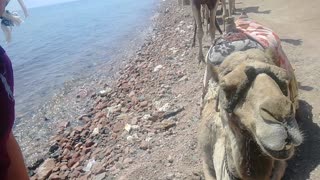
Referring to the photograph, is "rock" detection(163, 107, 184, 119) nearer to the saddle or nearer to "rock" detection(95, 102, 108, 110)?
the saddle

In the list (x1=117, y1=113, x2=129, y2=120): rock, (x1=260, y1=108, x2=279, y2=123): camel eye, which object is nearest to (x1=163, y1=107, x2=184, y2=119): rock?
(x1=117, y1=113, x2=129, y2=120): rock

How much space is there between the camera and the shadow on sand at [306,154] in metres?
4.18

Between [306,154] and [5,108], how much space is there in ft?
10.9

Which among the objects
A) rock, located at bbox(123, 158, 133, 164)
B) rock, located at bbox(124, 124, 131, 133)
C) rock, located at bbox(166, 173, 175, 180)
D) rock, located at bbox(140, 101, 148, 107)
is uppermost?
rock, located at bbox(166, 173, 175, 180)

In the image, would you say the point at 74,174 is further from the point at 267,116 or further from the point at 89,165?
the point at 267,116

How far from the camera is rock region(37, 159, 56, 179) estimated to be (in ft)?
21.9

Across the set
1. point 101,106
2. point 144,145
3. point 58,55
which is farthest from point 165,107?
point 58,55

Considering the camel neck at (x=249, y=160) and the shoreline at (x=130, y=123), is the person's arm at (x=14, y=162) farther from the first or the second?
the shoreline at (x=130, y=123)

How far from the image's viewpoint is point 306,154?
441 centimetres

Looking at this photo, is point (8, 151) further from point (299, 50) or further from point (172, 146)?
point (299, 50)

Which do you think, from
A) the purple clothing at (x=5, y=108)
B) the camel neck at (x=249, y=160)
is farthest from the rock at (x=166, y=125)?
the camel neck at (x=249, y=160)

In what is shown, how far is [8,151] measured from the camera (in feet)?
9.23

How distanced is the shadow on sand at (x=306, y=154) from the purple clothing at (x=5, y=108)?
114 inches

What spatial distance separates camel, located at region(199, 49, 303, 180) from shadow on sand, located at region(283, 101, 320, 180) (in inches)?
72.7
